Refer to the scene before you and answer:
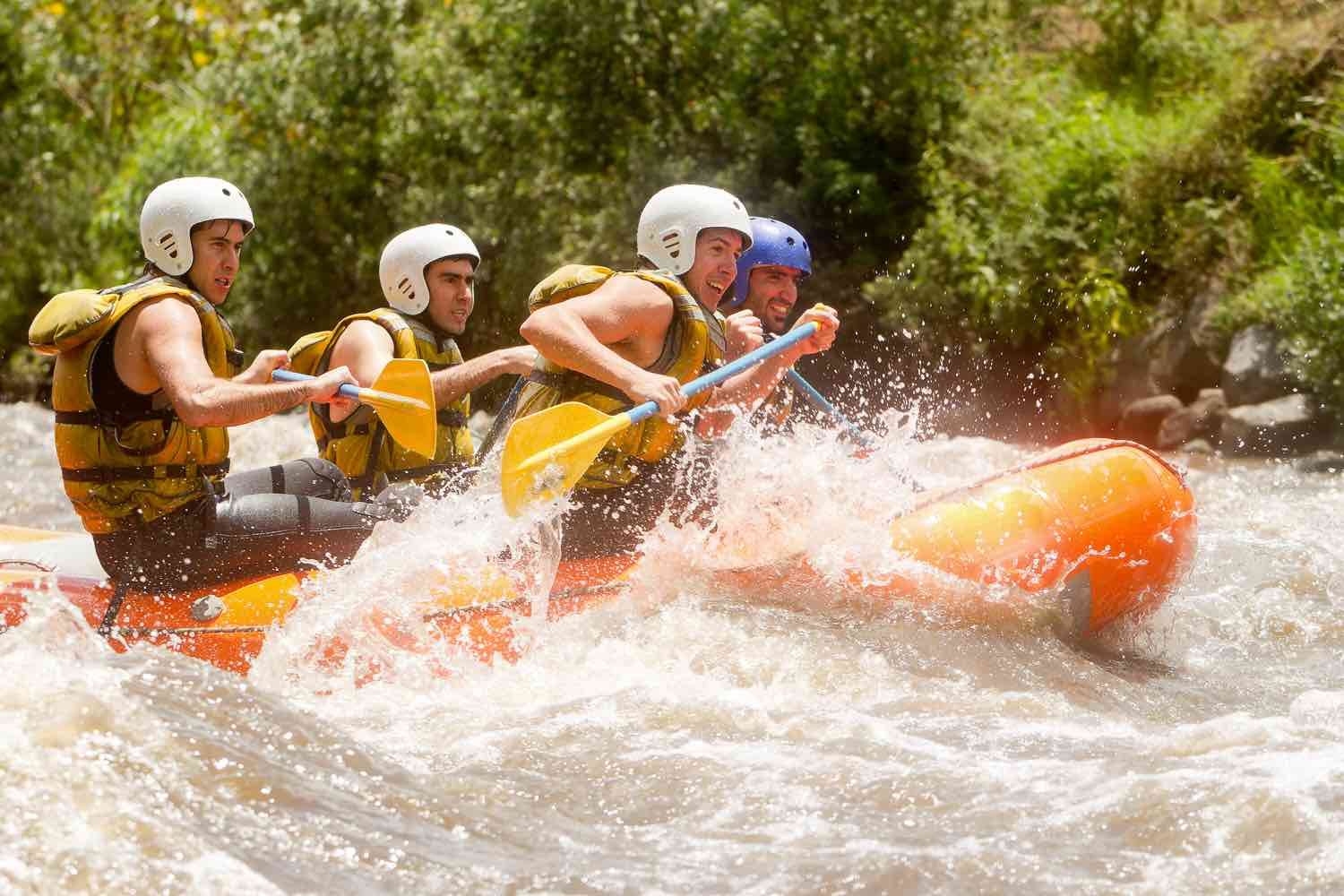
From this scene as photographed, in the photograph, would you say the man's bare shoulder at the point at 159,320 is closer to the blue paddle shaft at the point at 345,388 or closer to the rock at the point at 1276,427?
the blue paddle shaft at the point at 345,388

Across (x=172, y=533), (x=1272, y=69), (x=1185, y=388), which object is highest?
(x=1272, y=69)

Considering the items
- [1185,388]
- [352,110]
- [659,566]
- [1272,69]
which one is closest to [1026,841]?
[659,566]

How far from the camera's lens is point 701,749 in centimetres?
443

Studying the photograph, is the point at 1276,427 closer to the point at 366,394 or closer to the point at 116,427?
the point at 366,394

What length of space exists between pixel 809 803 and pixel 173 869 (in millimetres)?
1464

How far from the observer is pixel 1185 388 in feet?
34.3

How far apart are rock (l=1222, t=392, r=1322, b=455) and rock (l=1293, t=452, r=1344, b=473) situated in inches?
4.9

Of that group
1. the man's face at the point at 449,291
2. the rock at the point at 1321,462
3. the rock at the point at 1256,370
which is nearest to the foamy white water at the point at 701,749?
the man's face at the point at 449,291

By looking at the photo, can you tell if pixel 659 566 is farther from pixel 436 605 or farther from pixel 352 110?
pixel 352 110

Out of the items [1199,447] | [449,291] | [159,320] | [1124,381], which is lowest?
[1199,447]

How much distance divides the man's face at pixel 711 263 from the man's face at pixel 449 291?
2.74 ft

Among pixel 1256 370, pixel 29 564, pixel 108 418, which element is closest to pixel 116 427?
pixel 108 418

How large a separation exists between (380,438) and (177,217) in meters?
Result: 1.06

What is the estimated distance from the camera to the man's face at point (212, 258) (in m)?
5.04
